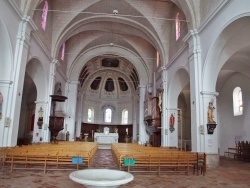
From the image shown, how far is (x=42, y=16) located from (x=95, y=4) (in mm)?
3649

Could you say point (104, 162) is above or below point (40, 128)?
below

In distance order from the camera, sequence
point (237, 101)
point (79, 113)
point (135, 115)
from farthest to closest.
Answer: point (135, 115), point (79, 113), point (237, 101)

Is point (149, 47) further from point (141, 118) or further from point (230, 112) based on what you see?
point (230, 112)

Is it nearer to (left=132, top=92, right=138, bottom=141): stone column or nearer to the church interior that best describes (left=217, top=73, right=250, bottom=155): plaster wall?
the church interior

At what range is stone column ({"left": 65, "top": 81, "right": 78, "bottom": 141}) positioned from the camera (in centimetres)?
2086

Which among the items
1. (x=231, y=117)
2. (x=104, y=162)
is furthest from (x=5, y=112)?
(x=231, y=117)

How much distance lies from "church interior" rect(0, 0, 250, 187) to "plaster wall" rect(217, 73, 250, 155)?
0.07 m

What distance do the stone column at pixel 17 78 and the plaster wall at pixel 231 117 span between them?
1287 cm

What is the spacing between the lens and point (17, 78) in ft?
30.5

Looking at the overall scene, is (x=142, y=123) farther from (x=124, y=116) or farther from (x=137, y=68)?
(x=124, y=116)

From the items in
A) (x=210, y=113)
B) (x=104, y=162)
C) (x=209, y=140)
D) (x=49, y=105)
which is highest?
(x=49, y=105)

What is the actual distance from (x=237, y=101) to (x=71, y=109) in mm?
14183

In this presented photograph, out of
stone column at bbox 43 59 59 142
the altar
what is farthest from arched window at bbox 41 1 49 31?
the altar

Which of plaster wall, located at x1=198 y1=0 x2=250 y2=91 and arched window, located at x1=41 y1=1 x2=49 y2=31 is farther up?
arched window, located at x1=41 y1=1 x2=49 y2=31
